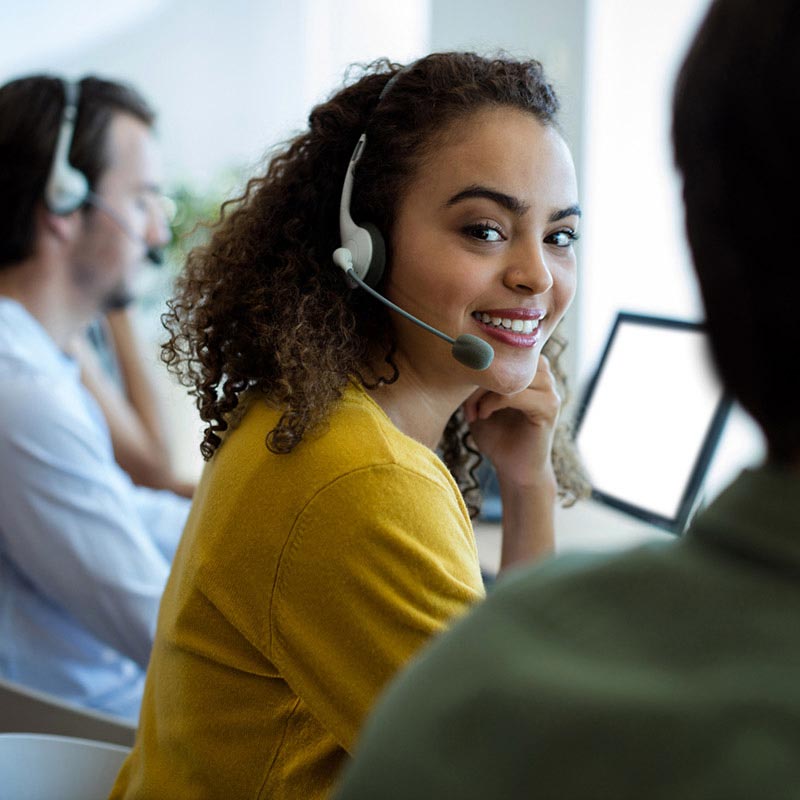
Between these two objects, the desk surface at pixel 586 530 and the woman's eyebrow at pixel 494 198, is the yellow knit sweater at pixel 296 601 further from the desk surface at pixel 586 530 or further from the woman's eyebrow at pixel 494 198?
the desk surface at pixel 586 530

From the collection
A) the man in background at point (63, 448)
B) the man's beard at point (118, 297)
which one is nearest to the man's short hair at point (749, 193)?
the man in background at point (63, 448)

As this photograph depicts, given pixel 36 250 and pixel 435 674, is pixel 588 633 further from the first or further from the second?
pixel 36 250

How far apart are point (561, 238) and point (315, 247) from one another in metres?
0.27

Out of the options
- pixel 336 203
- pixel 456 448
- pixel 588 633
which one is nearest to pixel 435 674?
pixel 588 633

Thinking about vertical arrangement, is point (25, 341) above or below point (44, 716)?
above

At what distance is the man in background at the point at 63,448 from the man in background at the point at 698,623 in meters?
1.16

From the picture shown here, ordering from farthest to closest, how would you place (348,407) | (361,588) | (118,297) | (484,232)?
1. (118,297)
2. (484,232)
3. (348,407)
4. (361,588)

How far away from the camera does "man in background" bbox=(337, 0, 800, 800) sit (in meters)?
0.36

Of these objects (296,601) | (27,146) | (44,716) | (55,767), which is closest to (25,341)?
(27,146)

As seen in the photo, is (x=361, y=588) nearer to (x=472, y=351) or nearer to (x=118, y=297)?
(x=472, y=351)

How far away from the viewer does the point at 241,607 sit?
87 cm

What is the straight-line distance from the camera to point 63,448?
5.04 feet

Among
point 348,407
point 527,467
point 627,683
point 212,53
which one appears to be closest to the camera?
point 627,683

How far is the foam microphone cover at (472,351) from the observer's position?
102 cm
